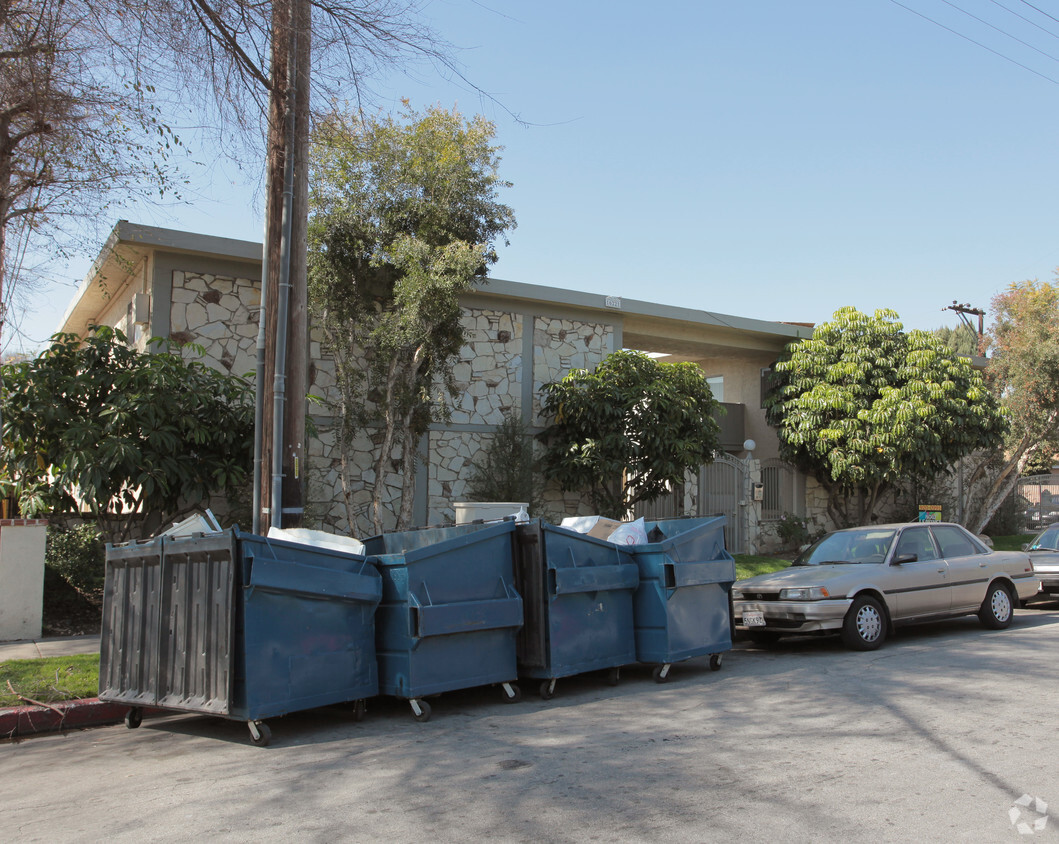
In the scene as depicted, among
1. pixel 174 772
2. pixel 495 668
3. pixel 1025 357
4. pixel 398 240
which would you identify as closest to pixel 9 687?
pixel 174 772

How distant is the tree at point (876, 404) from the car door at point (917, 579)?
8.19 m

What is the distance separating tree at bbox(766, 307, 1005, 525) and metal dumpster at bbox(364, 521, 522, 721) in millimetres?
13484

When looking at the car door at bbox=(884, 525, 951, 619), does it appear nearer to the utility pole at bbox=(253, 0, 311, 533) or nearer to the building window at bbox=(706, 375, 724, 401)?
the utility pole at bbox=(253, 0, 311, 533)

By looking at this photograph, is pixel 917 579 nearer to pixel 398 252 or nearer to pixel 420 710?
pixel 420 710

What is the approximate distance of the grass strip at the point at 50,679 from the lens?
7.68 meters

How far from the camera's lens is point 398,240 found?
13164 mm

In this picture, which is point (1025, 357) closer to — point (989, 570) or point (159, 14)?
point (989, 570)

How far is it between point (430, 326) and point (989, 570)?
810cm

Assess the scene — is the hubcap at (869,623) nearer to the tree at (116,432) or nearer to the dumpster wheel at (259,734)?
the dumpster wheel at (259,734)

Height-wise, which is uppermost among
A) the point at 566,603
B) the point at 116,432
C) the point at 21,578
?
the point at 116,432

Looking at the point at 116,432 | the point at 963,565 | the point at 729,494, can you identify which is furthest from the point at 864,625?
the point at 729,494

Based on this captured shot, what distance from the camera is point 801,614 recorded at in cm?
988

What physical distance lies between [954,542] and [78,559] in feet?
36.8

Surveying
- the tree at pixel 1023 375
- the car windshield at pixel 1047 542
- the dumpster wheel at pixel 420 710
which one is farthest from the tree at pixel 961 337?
the dumpster wheel at pixel 420 710
